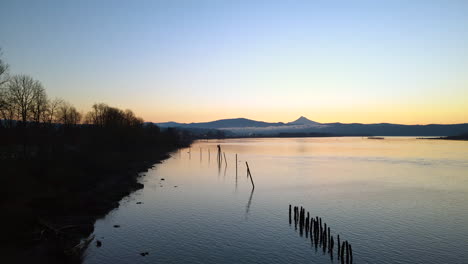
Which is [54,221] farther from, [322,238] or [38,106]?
[38,106]

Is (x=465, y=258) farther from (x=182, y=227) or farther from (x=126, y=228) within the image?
(x=126, y=228)

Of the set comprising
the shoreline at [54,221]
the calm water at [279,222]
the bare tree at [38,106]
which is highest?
the bare tree at [38,106]

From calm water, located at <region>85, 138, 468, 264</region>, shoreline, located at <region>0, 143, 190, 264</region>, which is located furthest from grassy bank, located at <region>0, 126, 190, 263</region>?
calm water, located at <region>85, 138, 468, 264</region>

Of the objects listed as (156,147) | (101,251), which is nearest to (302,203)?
(101,251)

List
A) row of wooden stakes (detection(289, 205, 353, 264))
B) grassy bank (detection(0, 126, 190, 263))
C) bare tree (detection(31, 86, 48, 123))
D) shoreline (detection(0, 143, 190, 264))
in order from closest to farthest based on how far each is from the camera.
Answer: row of wooden stakes (detection(289, 205, 353, 264))
shoreline (detection(0, 143, 190, 264))
grassy bank (detection(0, 126, 190, 263))
bare tree (detection(31, 86, 48, 123))

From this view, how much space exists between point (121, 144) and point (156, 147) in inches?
1478

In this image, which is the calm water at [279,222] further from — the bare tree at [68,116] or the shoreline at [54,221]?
the bare tree at [68,116]

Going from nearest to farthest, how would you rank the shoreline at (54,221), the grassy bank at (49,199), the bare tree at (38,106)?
the shoreline at (54,221)
the grassy bank at (49,199)
the bare tree at (38,106)

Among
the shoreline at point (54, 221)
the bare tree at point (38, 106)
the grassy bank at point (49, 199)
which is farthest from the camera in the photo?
the bare tree at point (38, 106)

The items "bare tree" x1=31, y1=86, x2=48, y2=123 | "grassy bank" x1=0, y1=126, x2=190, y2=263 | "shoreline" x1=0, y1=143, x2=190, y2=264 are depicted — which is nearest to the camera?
"shoreline" x1=0, y1=143, x2=190, y2=264

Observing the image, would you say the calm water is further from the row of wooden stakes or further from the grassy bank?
the grassy bank

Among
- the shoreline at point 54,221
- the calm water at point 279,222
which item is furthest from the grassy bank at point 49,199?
the calm water at point 279,222

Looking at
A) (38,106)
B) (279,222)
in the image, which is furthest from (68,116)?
(279,222)

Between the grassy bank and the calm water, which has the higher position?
the grassy bank
